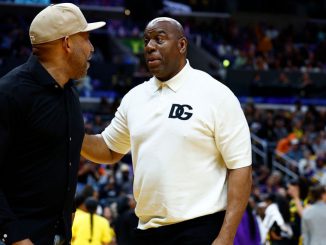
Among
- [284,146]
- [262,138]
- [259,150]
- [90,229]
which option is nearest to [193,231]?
[90,229]

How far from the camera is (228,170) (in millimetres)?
4457

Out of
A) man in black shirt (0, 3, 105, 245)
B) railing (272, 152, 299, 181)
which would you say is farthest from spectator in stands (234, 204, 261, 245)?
railing (272, 152, 299, 181)

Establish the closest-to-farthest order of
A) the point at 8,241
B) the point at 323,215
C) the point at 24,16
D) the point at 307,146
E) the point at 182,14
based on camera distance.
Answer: the point at 8,241
the point at 323,215
the point at 307,146
the point at 24,16
the point at 182,14

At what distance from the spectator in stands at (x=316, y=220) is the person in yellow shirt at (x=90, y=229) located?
7.52ft

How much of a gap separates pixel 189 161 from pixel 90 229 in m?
4.40

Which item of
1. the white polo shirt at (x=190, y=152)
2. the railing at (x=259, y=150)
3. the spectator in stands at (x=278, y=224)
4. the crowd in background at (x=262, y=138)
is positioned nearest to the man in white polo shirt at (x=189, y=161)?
the white polo shirt at (x=190, y=152)

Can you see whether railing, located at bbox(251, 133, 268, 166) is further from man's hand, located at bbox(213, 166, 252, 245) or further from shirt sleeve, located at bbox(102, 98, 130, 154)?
man's hand, located at bbox(213, 166, 252, 245)

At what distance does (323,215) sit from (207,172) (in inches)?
195

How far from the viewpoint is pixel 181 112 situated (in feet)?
14.4

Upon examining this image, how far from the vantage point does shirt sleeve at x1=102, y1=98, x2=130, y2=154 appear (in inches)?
192

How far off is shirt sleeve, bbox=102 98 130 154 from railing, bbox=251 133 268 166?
564 inches

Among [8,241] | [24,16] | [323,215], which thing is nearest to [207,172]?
[8,241]

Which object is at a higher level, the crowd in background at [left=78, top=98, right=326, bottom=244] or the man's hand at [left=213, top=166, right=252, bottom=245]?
the man's hand at [left=213, top=166, right=252, bottom=245]

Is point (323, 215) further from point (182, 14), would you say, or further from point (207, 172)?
point (182, 14)
